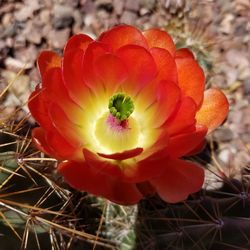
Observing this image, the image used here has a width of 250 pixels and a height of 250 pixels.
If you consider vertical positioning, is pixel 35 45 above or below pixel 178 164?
below

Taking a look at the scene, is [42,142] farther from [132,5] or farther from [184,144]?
[132,5]

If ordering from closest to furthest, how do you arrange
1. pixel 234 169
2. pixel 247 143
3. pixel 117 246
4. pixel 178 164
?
pixel 178 164 < pixel 117 246 < pixel 234 169 < pixel 247 143

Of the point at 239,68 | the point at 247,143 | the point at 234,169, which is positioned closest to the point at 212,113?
the point at 234,169

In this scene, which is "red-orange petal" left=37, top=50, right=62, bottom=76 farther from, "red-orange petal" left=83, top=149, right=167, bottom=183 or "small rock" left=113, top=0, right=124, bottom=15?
"small rock" left=113, top=0, right=124, bottom=15

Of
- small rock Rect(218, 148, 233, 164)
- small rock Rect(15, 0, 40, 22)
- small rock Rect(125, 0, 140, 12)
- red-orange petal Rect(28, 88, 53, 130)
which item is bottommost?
small rock Rect(218, 148, 233, 164)

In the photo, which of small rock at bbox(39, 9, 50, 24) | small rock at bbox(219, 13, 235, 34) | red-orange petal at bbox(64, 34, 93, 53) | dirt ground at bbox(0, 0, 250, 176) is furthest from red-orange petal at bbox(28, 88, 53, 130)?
small rock at bbox(219, 13, 235, 34)

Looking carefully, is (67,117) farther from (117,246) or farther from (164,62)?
(117,246)

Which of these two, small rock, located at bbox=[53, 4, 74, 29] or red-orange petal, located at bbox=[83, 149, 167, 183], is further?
small rock, located at bbox=[53, 4, 74, 29]
